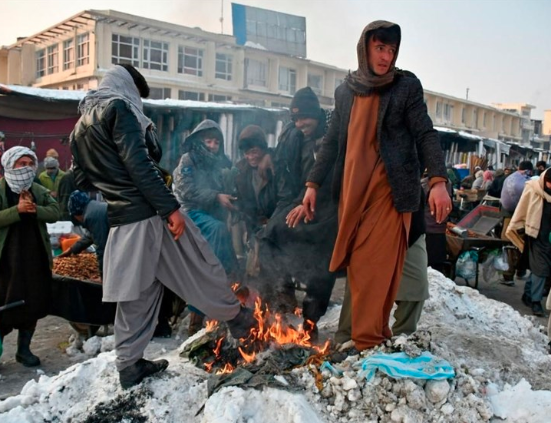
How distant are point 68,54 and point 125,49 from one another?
15.7 feet

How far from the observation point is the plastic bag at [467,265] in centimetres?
784

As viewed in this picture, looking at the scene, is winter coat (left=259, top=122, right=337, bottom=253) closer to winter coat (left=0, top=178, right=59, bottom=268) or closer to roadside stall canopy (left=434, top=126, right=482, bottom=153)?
winter coat (left=0, top=178, right=59, bottom=268)

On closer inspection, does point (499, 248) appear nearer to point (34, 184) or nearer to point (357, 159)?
point (357, 159)

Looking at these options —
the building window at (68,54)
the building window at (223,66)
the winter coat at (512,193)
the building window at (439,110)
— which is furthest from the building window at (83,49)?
the building window at (439,110)

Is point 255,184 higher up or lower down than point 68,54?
lower down

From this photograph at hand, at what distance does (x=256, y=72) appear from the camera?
113 ft

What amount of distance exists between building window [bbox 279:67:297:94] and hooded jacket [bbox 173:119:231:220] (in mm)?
30368

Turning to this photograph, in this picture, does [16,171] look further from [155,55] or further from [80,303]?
[155,55]

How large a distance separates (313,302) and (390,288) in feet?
3.89

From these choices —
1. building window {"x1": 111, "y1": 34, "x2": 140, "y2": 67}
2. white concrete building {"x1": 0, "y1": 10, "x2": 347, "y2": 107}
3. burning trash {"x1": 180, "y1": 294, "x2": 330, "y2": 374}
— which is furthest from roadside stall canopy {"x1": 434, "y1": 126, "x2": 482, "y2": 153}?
building window {"x1": 111, "y1": 34, "x2": 140, "y2": 67}

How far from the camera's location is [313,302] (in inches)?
165

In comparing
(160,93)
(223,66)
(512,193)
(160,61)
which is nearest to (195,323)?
(512,193)

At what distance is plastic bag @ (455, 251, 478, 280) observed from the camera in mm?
7840

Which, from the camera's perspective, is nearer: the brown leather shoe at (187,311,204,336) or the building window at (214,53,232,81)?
→ the brown leather shoe at (187,311,204,336)
